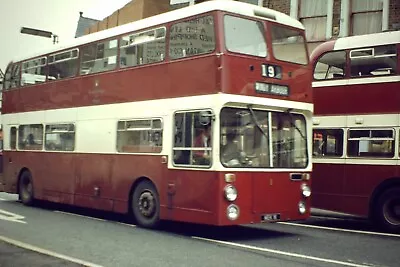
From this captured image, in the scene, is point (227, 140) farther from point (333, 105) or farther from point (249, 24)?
point (333, 105)

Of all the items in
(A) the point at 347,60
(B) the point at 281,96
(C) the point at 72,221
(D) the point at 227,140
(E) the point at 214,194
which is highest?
(A) the point at 347,60

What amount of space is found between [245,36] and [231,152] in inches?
81.8

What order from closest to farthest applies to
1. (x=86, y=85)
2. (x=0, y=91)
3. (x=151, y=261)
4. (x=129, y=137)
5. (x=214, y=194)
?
(x=151, y=261), (x=214, y=194), (x=129, y=137), (x=86, y=85), (x=0, y=91)

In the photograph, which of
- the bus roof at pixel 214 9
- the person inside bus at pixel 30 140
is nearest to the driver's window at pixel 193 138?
the bus roof at pixel 214 9

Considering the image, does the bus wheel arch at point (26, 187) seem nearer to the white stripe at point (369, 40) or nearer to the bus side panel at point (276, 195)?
the bus side panel at point (276, 195)

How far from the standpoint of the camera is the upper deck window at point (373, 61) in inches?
463

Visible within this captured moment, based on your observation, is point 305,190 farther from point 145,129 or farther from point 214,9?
point 214,9

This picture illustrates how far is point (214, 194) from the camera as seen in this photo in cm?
946

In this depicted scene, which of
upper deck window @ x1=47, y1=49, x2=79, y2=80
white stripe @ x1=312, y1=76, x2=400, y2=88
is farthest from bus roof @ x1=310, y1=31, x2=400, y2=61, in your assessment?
upper deck window @ x1=47, y1=49, x2=79, y2=80

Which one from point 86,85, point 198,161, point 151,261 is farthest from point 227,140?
point 86,85

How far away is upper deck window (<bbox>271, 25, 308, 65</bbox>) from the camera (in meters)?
10.6

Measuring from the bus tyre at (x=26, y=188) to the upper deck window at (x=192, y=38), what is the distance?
7.22 m

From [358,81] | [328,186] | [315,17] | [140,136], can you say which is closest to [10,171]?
[140,136]

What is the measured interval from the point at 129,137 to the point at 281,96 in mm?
3359
